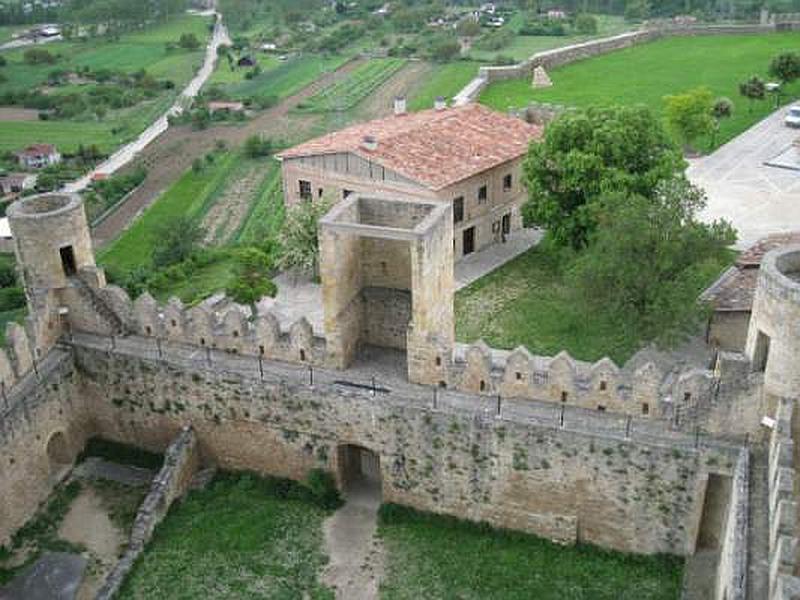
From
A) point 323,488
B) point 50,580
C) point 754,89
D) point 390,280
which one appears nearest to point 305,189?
point 390,280

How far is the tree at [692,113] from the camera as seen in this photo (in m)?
50.2

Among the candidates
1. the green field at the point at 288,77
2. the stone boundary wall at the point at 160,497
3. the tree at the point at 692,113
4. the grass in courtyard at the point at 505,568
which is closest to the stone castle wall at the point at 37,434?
the stone boundary wall at the point at 160,497

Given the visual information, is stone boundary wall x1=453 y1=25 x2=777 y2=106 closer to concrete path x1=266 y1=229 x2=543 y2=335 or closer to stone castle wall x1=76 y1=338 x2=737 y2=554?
concrete path x1=266 y1=229 x2=543 y2=335

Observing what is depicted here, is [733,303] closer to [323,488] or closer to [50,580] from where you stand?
[323,488]

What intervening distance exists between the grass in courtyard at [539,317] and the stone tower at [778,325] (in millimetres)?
8725

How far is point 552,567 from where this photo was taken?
20.7 m

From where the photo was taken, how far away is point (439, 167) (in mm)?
37219

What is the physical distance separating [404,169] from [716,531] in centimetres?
2078

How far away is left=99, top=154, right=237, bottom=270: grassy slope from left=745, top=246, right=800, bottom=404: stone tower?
3337 cm

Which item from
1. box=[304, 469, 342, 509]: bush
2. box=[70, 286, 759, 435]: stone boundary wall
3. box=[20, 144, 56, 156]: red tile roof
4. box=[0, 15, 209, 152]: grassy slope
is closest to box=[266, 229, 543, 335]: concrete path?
box=[70, 286, 759, 435]: stone boundary wall

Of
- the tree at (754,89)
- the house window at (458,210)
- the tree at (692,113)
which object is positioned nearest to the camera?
the house window at (458,210)

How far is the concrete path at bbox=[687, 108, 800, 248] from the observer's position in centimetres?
4109

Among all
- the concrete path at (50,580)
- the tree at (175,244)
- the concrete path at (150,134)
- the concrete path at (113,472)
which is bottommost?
the concrete path at (150,134)

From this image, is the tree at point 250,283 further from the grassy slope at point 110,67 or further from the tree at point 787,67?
the grassy slope at point 110,67
